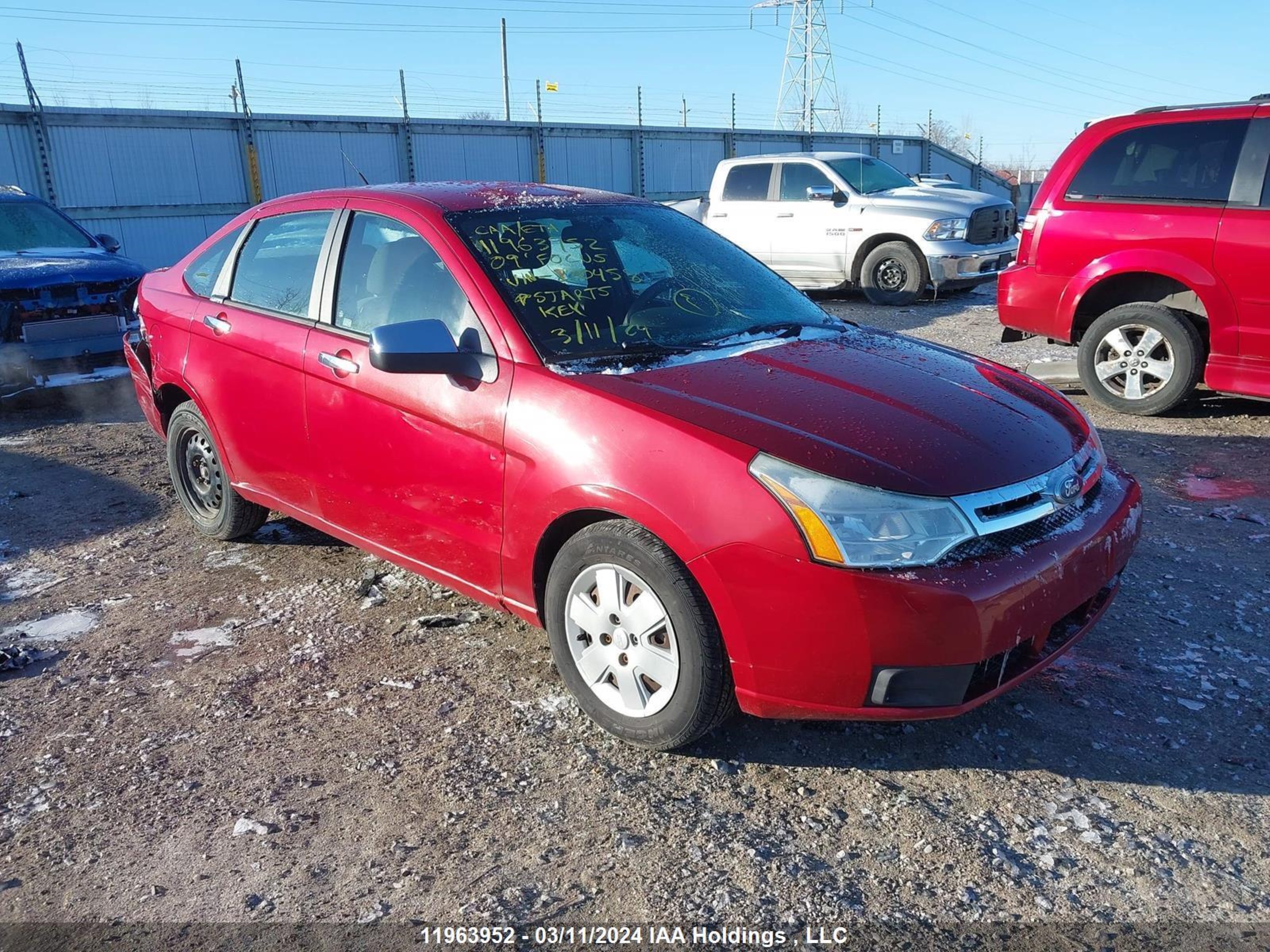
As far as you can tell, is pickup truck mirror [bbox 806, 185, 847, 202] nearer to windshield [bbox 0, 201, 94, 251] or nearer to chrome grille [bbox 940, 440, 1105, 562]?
windshield [bbox 0, 201, 94, 251]

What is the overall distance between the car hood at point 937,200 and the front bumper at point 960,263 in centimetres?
38

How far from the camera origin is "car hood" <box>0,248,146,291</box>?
306 inches

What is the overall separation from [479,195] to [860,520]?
219cm

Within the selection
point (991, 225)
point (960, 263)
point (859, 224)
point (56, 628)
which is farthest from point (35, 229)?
point (991, 225)

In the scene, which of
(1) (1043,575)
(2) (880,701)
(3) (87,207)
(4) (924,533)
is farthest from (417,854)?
Answer: (3) (87,207)

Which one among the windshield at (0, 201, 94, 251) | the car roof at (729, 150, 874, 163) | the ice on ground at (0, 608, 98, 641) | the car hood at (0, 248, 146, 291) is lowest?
the ice on ground at (0, 608, 98, 641)

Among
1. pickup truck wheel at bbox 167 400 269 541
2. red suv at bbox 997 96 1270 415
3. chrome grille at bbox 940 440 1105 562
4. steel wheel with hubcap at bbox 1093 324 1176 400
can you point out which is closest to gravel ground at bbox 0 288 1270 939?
pickup truck wheel at bbox 167 400 269 541

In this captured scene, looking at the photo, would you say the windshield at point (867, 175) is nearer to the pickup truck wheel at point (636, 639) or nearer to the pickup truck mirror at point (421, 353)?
the pickup truck mirror at point (421, 353)

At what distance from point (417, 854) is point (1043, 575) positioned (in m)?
1.89

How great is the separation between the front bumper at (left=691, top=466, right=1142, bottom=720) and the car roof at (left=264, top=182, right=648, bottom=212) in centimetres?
188

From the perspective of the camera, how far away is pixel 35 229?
902cm

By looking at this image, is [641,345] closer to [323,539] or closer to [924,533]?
[924,533]

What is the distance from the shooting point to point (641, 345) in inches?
137

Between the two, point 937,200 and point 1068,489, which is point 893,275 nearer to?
point 937,200
